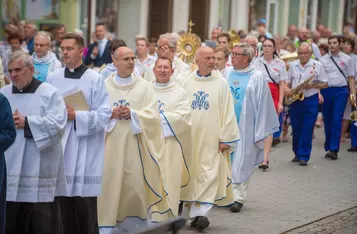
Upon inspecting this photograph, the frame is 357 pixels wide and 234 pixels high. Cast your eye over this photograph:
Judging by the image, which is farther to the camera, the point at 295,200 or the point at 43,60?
the point at 43,60

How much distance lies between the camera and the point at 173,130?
9758 mm

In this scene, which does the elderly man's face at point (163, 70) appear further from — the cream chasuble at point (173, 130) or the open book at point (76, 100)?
the open book at point (76, 100)

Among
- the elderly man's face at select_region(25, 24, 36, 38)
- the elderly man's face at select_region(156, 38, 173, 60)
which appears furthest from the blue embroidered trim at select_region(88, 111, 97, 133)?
the elderly man's face at select_region(25, 24, 36, 38)

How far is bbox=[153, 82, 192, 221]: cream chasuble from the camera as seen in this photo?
32.0 ft

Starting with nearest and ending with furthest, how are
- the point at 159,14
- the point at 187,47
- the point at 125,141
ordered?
the point at 125,141
the point at 187,47
the point at 159,14

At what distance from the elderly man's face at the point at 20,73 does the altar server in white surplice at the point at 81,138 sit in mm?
669

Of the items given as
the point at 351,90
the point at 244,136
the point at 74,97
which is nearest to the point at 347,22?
the point at 351,90

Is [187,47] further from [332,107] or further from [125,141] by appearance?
[125,141]

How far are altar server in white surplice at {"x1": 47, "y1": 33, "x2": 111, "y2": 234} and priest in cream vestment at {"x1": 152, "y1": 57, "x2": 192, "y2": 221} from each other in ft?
3.81

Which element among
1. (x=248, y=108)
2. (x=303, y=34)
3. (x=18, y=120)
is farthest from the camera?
(x=303, y=34)

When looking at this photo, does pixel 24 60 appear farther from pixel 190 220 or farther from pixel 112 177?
pixel 190 220

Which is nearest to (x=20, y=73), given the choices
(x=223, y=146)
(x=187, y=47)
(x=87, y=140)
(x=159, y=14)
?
(x=87, y=140)

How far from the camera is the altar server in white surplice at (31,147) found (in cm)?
778

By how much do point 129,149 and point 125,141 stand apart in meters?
0.11
